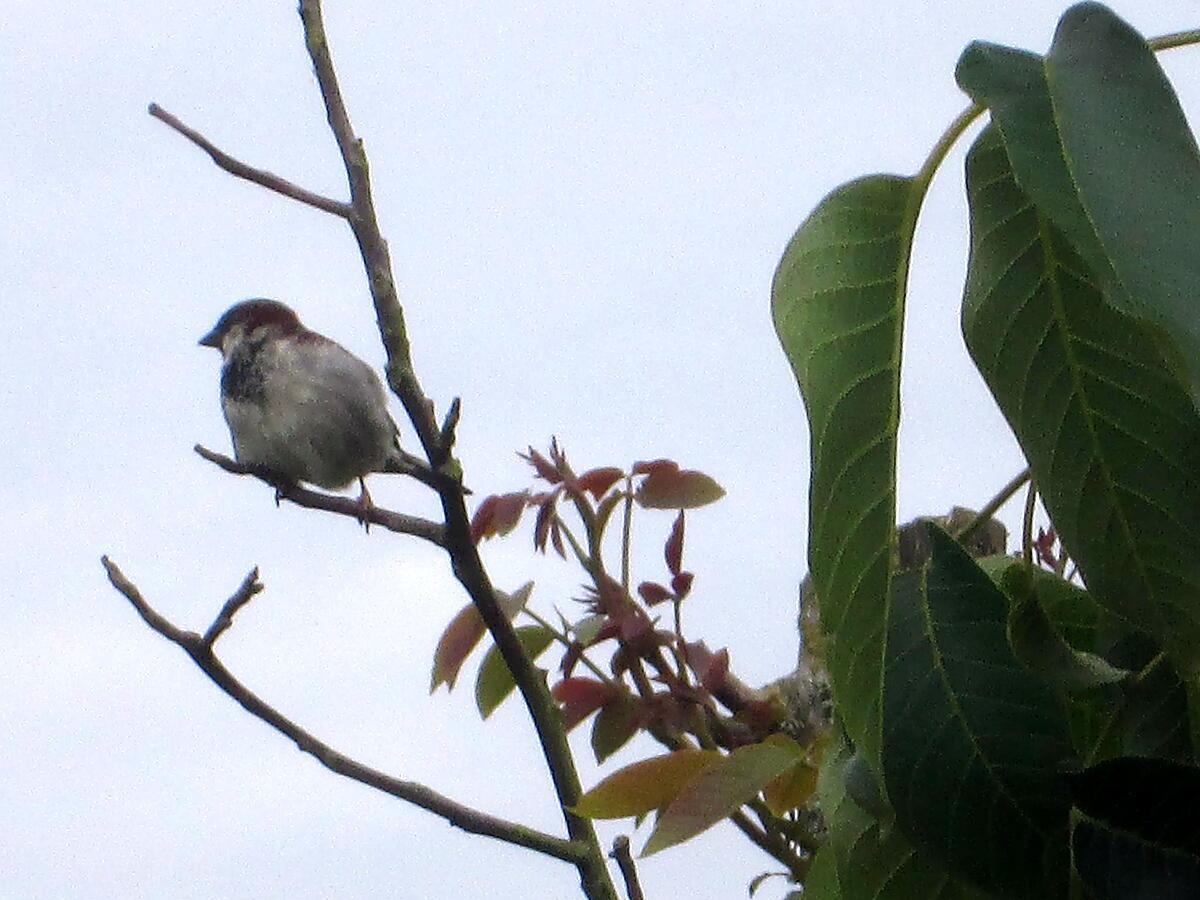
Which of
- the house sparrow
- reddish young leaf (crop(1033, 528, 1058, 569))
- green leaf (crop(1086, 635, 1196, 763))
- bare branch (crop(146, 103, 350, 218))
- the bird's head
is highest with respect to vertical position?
the bird's head

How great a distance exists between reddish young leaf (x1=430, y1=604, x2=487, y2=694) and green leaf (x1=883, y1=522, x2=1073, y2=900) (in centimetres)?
52

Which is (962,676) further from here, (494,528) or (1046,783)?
(494,528)

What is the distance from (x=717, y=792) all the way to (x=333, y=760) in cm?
19

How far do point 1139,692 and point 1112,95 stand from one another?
0.23 meters

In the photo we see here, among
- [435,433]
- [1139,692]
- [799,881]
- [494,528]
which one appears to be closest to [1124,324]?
[1139,692]

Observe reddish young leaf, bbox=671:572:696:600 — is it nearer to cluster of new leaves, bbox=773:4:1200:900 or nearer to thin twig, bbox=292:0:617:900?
thin twig, bbox=292:0:617:900

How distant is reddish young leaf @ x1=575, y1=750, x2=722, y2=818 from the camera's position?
706 mm

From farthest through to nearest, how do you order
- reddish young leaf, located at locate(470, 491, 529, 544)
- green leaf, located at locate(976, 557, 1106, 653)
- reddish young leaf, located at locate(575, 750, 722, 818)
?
reddish young leaf, located at locate(470, 491, 529, 544)
reddish young leaf, located at locate(575, 750, 722, 818)
green leaf, located at locate(976, 557, 1106, 653)

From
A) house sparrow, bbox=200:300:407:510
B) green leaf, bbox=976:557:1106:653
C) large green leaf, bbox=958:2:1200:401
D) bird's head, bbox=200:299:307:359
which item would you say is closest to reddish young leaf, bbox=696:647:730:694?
green leaf, bbox=976:557:1106:653

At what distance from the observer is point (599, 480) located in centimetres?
104

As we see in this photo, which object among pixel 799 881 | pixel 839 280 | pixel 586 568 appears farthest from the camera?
pixel 586 568

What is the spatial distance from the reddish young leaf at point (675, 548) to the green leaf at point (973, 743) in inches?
18.4

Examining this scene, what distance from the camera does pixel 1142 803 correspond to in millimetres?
466

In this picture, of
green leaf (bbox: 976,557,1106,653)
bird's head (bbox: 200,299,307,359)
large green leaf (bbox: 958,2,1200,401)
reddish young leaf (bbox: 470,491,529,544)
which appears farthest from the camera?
bird's head (bbox: 200,299,307,359)
